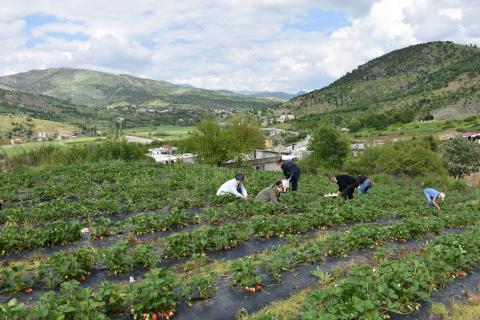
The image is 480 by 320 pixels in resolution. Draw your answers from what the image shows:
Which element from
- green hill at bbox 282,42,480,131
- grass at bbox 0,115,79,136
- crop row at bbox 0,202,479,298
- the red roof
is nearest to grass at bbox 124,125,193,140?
grass at bbox 0,115,79,136

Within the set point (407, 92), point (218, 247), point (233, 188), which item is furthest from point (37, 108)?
point (218, 247)

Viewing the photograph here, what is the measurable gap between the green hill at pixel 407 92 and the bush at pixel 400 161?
1969 inches

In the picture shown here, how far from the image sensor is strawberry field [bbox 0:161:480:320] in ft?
19.3

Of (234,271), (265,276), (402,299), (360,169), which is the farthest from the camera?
(360,169)

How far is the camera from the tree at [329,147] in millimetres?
66625

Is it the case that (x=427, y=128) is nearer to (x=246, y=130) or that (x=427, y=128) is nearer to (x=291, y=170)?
(x=246, y=130)

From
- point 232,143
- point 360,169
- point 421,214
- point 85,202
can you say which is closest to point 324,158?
point 360,169

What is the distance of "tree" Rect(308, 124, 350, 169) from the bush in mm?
2248

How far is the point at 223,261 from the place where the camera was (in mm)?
8891

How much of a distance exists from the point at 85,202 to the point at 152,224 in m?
4.23

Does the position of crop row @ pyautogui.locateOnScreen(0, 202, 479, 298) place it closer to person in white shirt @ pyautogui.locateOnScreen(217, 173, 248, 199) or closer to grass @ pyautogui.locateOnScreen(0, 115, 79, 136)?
person in white shirt @ pyautogui.locateOnScreen(217, 173, 248, 199)

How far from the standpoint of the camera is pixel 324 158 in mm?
67438

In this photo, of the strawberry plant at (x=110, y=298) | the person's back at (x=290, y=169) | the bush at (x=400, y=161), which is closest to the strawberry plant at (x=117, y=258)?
the strawberry plant at (x=110, y=298)

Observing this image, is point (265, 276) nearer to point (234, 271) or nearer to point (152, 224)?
point (234, 271)
